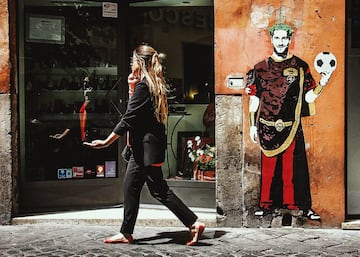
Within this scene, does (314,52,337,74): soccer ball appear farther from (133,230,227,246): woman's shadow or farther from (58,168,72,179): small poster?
(58,168,72,179): small poster

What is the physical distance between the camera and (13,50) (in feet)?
23.8

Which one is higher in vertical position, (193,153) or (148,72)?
(148,72)

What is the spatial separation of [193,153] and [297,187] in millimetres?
1485

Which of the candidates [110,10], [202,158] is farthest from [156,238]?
[110,10]

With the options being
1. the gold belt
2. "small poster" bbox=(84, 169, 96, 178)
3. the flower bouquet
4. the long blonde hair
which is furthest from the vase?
the long blonde hair

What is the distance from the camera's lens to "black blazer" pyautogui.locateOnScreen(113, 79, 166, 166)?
617 cm

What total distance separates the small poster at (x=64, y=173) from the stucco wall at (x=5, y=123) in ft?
2.66

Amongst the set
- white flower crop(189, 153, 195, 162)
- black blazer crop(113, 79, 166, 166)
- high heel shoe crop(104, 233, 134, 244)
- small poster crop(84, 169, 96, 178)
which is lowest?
high heel shoe crop(104, 233, 134, 244)

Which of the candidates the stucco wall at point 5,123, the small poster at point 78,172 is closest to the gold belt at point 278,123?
the small poster at point 78,172

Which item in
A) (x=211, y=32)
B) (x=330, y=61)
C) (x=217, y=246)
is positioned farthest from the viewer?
(x=211, y=32)

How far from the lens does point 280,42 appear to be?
23.0 feet

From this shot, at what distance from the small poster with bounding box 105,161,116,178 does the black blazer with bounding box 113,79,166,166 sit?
187 cm

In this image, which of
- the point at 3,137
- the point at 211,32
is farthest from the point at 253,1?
the point at 3,137

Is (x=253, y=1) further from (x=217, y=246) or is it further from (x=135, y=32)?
(x=217, y=246)
